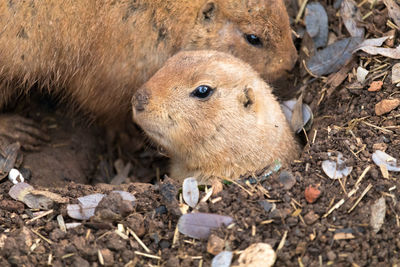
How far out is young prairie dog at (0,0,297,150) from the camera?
16.7 ft

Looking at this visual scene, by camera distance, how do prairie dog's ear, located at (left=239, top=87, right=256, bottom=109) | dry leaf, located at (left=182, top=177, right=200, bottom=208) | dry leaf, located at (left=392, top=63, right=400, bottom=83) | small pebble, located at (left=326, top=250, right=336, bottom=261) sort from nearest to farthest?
1. small pebble, located at (left=326, top=250, right=336, bottom=261)
2. dry leaf, located at (left=182, top=177, right=200, bottom=208)
3. prairie dog's ear, located at (left=239, top=87, right=256, bottom=109)
4. dry leaf, located at (left=392, top=63, right=400, bottom=83)

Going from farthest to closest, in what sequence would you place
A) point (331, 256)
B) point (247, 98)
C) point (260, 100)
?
point (260, 100)
point (247, 98)
point (331, 256)

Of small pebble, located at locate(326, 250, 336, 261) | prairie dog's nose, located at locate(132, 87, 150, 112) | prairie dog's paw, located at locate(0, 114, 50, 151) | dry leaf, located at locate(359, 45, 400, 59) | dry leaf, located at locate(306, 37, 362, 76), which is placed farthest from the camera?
prairie dog's paw, located at locate(0, 114, 50, 151)

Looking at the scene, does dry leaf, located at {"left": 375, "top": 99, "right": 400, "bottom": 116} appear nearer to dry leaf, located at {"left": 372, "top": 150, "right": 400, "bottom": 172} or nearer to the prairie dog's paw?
dry leaf, located at {"left": 372, "top": 150, "right": 400, "bottom": 172}

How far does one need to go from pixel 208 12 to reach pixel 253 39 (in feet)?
1.69

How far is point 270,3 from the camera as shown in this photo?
5289 mm

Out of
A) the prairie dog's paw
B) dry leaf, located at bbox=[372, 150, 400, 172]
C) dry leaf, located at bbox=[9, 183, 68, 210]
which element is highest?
dry leaf, located at bbox=[372, 150, 400, 172]

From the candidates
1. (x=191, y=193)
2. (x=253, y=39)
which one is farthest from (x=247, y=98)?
(x=191, y=193)

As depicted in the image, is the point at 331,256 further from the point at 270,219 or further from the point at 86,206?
the point at 86,206

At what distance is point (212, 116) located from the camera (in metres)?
4.78

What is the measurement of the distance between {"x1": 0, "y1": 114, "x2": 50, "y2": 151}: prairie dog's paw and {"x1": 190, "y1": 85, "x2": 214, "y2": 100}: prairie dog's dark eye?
2237mm

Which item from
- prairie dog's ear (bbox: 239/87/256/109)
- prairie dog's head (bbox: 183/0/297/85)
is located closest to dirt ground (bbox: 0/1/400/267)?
prairie dog's ear (bbox: 239/87/256/109)

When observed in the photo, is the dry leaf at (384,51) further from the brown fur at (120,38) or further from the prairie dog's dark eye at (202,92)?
the prairie dog's dark eye at (202,92)

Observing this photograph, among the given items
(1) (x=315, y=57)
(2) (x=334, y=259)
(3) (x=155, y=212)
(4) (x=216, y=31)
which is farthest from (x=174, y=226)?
(1) (x=315, y=57)
